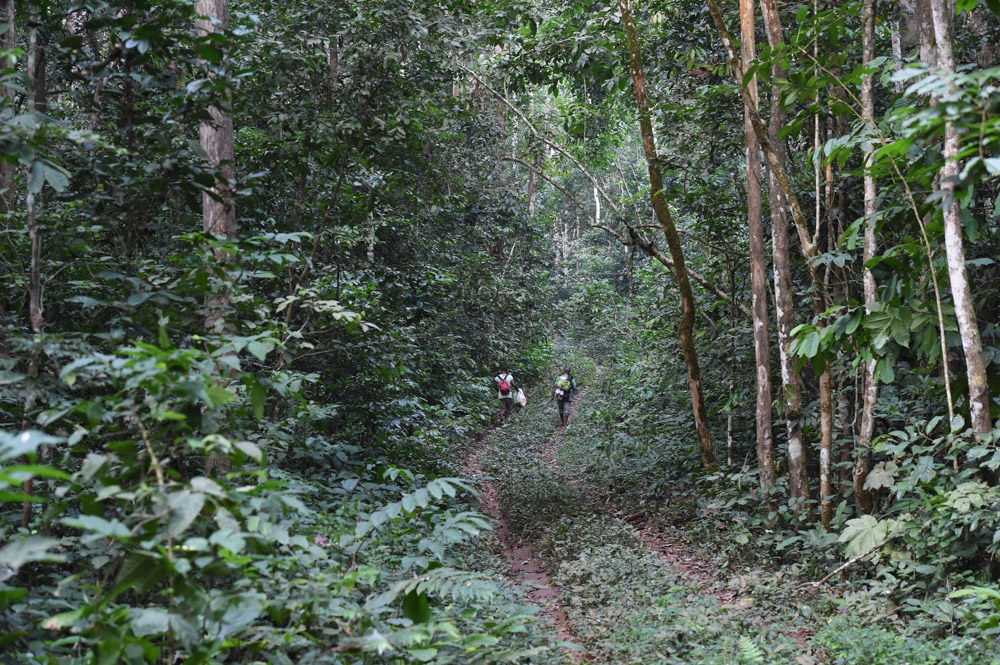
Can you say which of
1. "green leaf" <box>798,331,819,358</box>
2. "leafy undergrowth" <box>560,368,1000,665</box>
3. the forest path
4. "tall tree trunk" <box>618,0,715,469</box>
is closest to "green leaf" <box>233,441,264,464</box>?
the forest path

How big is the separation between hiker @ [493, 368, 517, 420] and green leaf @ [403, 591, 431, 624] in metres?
13.9

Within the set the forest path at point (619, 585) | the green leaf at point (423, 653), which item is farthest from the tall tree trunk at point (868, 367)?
the green leaf at point (423, 653)

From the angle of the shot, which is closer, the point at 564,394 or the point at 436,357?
the point at 436,357

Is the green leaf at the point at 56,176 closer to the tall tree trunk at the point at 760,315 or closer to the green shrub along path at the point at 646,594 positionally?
the green shrub along path at the point at 646,594

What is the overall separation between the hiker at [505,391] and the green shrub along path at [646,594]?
6151mm

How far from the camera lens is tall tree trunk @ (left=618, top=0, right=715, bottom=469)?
8.07 meters

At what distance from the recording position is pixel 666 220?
8.24 metres

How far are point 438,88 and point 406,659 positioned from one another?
299 inches

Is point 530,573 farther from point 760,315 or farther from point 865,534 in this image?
point 760,315

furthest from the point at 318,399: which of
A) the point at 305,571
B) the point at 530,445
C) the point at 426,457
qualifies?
the point at 530,445

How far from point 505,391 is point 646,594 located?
11.8m

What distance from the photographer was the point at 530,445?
15.1 m

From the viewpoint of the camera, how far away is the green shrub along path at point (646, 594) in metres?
4.32

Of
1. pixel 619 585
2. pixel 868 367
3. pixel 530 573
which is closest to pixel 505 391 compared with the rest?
pixel 530 573
